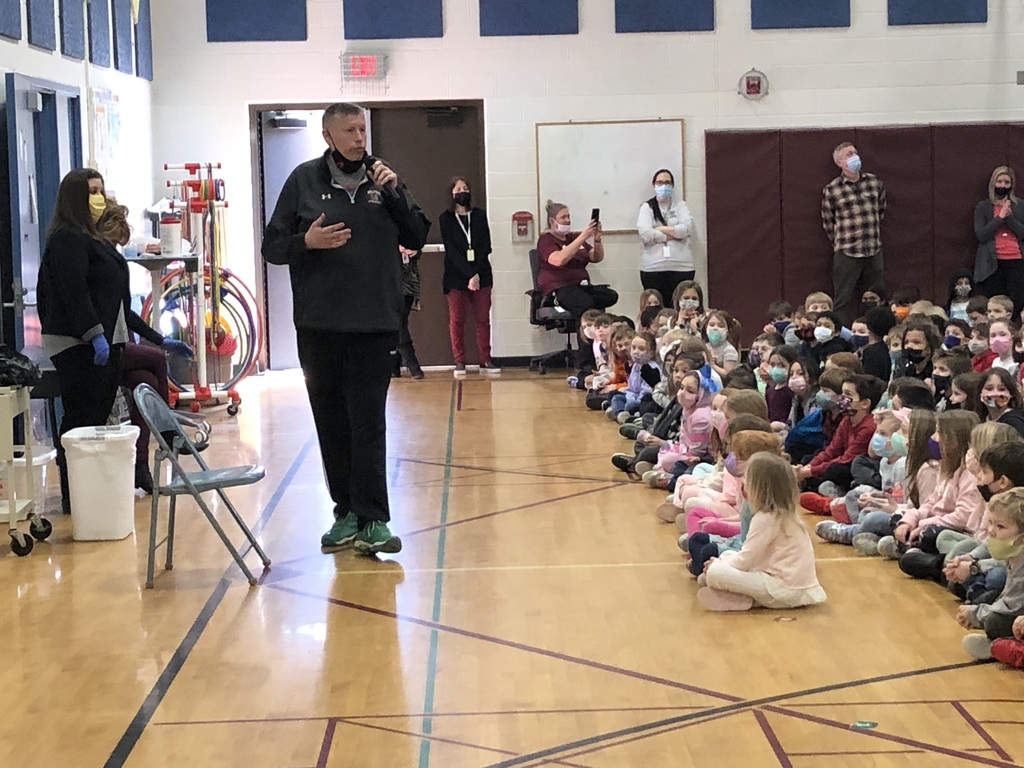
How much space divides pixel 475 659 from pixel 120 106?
26.3 ft

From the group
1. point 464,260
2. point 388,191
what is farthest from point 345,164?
point 464,260

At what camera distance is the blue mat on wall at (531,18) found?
12445 mm

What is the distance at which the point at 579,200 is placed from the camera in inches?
496

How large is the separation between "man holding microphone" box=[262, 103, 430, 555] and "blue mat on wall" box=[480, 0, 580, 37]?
7239 millimetres

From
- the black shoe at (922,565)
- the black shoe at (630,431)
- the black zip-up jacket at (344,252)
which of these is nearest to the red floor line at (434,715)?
the black shoe at (922,565)

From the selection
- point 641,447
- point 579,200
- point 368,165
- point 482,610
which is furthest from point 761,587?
point 579,200

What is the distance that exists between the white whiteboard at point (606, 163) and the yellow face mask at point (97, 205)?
615 cm

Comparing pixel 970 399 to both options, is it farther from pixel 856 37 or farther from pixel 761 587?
pixel 856 37

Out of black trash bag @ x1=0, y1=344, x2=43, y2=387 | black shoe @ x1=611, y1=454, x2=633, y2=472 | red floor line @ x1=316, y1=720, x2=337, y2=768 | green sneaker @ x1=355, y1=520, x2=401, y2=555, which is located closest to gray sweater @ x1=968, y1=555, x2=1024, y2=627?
red floor line @ x1=316, y1=720, x2=337, y2=768

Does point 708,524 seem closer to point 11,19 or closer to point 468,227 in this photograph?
point 11,19

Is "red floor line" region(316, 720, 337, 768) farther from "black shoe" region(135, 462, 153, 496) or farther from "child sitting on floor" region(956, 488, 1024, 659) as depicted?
"black shoe" region(135, 462, 153, 496)

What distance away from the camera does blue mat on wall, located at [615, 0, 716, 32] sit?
12461mm

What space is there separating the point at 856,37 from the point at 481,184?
3564 mm

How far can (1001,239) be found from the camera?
40.0ft
